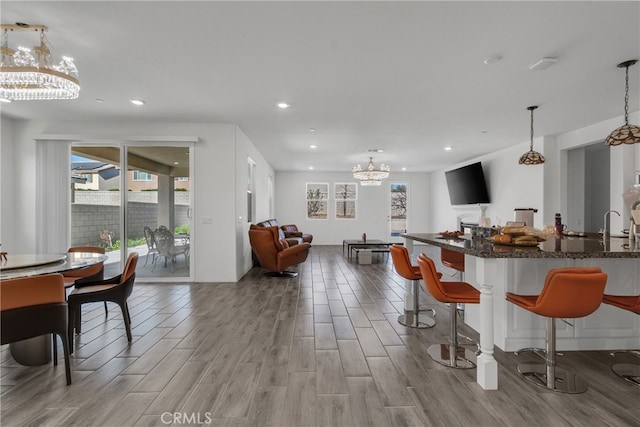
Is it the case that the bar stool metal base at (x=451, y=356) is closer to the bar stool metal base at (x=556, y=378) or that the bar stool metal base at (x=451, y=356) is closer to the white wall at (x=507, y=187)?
the bar stool metal base at (x=556, y=378)

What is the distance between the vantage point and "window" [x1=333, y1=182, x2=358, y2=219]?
11.1 meters

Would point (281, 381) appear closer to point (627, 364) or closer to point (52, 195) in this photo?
point (627, 364)

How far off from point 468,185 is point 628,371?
6537 millimetres

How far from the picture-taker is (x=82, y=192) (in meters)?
5.11

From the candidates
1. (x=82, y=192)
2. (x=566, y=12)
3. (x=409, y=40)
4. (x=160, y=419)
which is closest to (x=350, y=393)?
(x=160, y=419)

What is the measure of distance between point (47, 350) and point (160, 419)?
143cm

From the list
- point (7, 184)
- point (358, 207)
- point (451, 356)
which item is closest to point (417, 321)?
point (451, 356)

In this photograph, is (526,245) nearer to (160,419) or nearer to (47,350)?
(160,419)

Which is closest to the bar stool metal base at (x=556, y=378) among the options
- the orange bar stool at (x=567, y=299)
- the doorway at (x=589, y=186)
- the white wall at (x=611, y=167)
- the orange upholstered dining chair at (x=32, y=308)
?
the orange bar stool at (x=567, y=299)

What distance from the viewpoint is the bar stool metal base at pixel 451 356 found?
7.70 feet

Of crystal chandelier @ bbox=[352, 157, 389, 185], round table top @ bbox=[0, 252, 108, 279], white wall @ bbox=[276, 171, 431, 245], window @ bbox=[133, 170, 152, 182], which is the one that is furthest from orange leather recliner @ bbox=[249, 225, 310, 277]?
white wall @ bbox=[276, 171, 431, 245]

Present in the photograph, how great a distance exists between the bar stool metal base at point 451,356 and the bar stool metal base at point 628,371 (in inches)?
39.4

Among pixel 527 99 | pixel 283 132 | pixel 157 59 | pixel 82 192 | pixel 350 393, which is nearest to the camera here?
pixel 350 393

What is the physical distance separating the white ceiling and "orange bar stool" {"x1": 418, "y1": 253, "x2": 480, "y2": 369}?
77.0 inches
